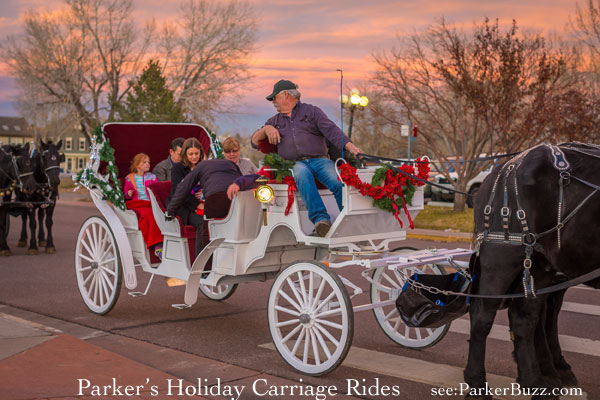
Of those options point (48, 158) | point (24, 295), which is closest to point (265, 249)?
point (24, 295)

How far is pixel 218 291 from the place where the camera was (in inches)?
349

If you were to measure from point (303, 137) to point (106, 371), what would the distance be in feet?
8.82

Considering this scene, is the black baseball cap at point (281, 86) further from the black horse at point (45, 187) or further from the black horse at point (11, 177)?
the black horse at point (11, 177)

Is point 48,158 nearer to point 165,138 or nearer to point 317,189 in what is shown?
point 165,138

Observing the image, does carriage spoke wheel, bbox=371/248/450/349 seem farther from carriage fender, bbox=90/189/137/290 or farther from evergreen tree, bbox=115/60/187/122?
evergreen tree, bbox=115/60/187/122

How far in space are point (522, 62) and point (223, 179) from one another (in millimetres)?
13833

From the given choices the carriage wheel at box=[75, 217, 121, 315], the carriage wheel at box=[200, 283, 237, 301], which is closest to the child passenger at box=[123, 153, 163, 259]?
the carriage wheel at box=[75, 217, 121, 315]

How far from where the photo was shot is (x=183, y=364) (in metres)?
6.02

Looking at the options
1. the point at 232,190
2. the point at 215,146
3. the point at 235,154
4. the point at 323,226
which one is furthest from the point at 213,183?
the point at 215,146

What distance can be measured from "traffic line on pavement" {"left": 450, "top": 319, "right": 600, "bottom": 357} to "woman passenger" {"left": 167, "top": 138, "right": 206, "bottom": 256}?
2925mm

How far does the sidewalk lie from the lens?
4.99m

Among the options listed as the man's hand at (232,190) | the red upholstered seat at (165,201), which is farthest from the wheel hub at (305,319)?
the red upholstered seat at (165,201)

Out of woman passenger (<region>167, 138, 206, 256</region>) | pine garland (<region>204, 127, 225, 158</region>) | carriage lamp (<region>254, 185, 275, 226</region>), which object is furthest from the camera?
pine garland (<region>204, 127, 225, 158</region>)

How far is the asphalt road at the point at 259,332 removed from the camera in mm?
5742
